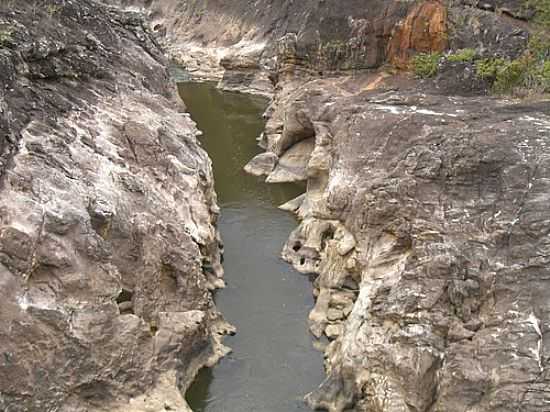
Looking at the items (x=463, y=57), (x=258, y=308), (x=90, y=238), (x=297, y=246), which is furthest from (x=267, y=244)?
(x=463, y=57)

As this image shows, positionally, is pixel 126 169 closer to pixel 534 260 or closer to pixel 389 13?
pixel 534 260

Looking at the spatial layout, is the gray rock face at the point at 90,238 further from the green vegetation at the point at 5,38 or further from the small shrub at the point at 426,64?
the small shrub at the point at 426,64

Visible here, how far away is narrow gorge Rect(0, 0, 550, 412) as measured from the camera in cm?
1390

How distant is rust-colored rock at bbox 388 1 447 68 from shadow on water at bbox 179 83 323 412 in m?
8.17

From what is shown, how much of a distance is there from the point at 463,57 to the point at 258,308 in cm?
1459

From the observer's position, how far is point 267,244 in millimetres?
25500

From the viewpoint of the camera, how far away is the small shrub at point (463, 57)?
27.9 metres

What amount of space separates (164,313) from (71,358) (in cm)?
343

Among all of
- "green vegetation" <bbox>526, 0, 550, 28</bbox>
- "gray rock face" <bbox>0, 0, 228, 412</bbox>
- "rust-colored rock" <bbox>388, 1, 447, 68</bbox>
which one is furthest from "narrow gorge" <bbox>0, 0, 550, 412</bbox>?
"green vegetation" <bbox>526, 0, 550, 28</bbox>

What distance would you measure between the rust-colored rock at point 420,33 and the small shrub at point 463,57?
287 centimetres

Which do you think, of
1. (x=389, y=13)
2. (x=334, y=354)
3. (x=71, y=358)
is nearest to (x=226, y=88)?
(x=389, y=13)

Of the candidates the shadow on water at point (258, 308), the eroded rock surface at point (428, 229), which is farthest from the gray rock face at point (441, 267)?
the shadow on water at point (258, 308)

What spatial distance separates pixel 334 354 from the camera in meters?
18.1

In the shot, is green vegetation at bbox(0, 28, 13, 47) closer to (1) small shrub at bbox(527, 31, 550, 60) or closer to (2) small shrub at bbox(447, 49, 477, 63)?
(2) small shrub at bbox(447, 49, 477, 63)
